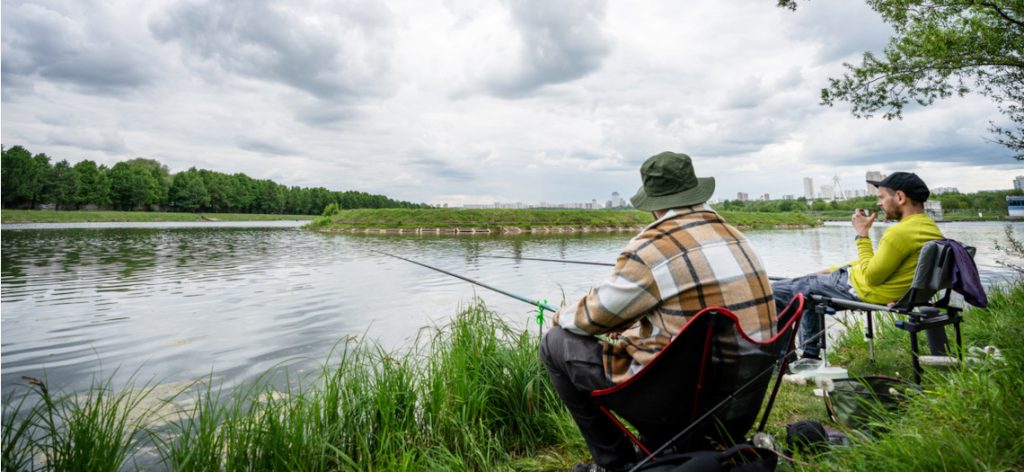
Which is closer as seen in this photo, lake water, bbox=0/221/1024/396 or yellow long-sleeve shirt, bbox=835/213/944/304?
yellow long-sleeve shirt, bbox=835/213/944/304

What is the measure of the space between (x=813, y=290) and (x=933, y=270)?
111 centimetres

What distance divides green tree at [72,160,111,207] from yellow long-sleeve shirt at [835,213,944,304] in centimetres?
9799

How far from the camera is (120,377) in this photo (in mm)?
5398

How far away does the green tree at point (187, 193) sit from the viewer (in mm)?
93438

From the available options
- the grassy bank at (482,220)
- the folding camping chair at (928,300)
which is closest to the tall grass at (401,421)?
the folding camping chair at (928,300)

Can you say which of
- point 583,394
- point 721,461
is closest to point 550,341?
point 583,394

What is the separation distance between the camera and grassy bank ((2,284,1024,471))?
1.96 metres

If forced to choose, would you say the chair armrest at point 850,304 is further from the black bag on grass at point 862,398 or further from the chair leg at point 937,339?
the black bag on grass at point 862,398

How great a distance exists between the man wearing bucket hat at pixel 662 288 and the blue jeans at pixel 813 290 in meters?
2.84

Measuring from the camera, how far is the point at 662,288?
1814 mm

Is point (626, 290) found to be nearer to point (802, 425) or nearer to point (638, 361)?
point (638, 361)

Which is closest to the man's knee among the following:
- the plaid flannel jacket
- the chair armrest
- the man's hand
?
the plaid flannel jacket

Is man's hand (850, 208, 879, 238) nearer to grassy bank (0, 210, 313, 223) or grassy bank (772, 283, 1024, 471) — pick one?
grassy bank (772, 283, 1024, 471)

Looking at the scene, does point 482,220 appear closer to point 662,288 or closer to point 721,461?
point 662,288
